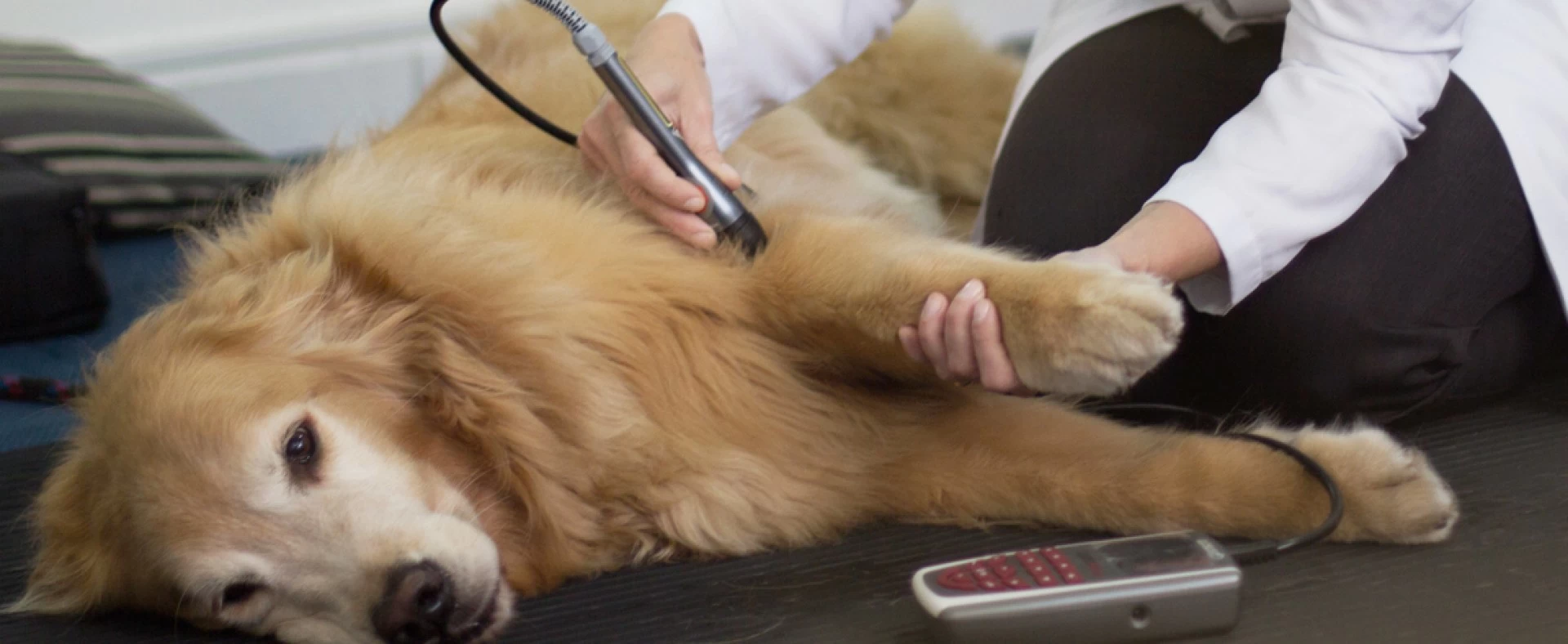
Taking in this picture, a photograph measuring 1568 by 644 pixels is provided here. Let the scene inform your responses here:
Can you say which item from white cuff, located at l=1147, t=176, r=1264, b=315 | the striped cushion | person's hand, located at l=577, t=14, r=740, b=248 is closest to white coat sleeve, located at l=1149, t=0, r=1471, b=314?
white cuff, located at l=1147, t=176, r=1264, b=315

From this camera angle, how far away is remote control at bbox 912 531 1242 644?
0.87 meters

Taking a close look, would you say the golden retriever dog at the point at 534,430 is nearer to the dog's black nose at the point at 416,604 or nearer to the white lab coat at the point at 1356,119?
the dog's black nose at the point at 416,604

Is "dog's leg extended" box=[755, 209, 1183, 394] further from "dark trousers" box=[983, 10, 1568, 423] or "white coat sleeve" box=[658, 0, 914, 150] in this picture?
"dark trousers" box=[983, 10, 1568, 423]

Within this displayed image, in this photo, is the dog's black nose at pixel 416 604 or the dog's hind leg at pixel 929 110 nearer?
the dog's black nose at pixel 416 604

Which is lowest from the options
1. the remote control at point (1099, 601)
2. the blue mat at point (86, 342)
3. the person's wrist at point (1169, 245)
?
the remote control at point (1099, 601)

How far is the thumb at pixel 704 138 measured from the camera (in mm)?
1203

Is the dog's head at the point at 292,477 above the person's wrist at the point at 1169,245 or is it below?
above

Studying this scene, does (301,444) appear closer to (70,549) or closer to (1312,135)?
(70,549)

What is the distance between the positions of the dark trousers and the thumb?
1.63ft

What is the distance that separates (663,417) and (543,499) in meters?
0.14

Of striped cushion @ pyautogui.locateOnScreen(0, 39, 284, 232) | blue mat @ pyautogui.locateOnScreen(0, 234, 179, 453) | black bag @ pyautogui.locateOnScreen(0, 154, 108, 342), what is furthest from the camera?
striped cushion @ pyautogui.locateOnScreen(0, 39, 284, 232)

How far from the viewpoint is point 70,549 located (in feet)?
4.04

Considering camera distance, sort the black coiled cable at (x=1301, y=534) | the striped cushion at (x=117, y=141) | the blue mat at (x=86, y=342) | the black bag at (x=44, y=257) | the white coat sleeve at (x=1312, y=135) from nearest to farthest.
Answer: the black coiled cable at (x=1301, y=534)
the white coat sleeve at (x=1312, y=135)
the blue mat at (x=86, y=342)
the black bag at (x=44, y=257)
the striped cushion at (x=117, y=141)

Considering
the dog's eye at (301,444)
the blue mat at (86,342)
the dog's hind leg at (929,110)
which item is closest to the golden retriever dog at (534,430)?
the dog's eye at (301,444)
